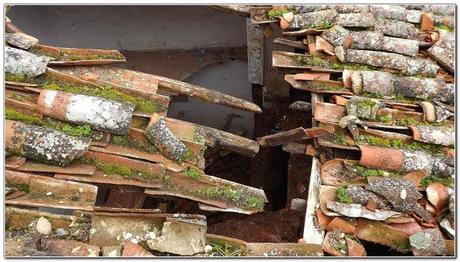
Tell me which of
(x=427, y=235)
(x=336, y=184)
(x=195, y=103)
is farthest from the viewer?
(x=195, y=103)

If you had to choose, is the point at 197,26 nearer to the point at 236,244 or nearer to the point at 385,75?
the point at 385,75

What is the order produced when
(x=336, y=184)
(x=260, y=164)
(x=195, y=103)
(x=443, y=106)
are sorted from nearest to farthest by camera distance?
(x=336, y=184) < (x=443, y=106) < (x=260, y=164) < (x=195, y=103)

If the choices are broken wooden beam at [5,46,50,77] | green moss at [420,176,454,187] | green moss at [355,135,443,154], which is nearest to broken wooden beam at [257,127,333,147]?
green moss at [355,135,443,154]

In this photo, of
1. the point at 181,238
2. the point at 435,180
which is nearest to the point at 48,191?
the point at 181,238

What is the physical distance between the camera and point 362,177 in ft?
14.8

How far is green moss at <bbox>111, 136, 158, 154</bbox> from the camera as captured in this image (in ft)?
14.6

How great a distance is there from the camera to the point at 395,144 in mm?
4707

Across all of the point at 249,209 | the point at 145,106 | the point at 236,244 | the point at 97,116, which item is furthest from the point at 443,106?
the point at 97,116

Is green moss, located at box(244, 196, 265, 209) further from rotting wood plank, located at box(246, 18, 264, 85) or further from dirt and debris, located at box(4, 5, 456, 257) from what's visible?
rotting wood plank, located at box(246, 18, 264, 85)

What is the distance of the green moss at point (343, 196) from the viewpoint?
13.9 feet

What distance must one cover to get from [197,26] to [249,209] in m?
4.47

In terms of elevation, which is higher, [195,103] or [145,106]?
[145,106]

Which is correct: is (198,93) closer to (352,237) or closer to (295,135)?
(295,135)

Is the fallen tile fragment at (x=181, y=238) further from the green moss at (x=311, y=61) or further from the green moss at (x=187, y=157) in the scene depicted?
the green moss at (x=311, y=61)
